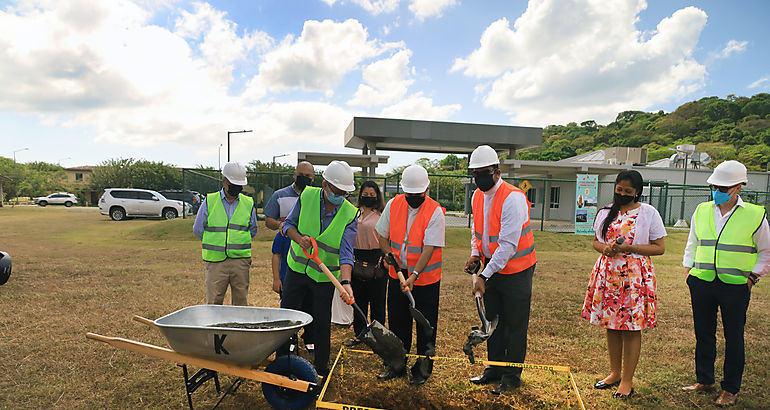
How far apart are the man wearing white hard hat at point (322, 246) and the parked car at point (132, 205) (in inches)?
709

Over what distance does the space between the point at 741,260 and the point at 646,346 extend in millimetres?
1737

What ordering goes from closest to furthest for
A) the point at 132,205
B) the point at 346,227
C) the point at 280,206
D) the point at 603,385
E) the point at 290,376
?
the point at 290,376 < the point at 346,227 < the point at 603,385 < the point at 280,206 < the point at 132,205

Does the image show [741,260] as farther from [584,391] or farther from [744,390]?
[584,391]

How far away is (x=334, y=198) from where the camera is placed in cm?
321

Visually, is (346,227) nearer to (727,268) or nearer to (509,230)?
(509,230)

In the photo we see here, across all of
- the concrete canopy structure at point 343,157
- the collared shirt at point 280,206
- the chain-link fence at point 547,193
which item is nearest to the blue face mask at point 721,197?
the collared shirt at point 280,206

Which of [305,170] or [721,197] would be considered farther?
[305,170]

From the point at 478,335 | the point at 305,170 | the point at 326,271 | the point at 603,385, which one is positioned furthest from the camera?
the point at 305,170

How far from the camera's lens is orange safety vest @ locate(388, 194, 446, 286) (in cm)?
332

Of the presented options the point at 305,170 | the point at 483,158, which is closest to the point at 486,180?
the point at 483,158

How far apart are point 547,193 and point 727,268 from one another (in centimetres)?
2409

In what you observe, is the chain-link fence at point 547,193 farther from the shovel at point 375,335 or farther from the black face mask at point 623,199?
the black face mask at point 623,199

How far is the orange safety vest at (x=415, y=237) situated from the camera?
332cm

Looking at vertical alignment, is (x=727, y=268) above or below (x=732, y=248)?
below
